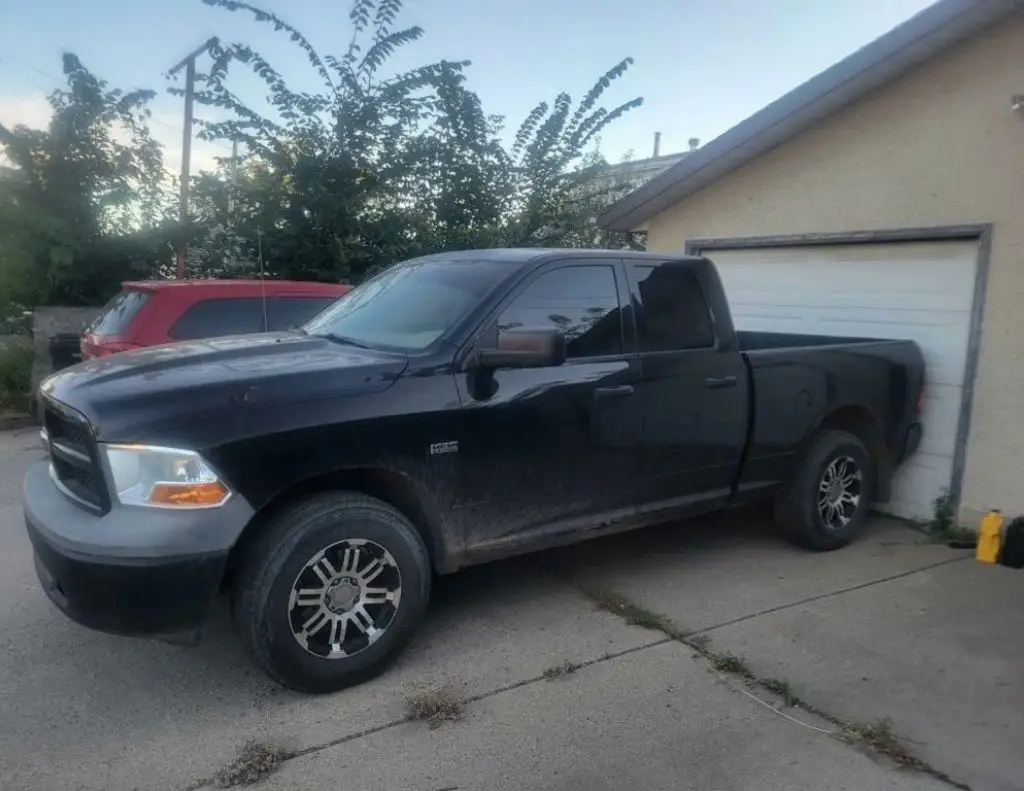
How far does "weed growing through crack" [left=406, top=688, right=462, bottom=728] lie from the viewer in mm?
3402

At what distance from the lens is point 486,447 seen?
397 cm

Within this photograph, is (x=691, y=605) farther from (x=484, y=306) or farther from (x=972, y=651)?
(x=484, y=306)

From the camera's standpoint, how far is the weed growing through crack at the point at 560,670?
12.5 feet

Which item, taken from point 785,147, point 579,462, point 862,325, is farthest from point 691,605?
point 785,147

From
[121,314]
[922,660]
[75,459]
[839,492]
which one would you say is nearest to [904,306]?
[839,492]

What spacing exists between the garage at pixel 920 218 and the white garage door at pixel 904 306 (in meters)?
0.01

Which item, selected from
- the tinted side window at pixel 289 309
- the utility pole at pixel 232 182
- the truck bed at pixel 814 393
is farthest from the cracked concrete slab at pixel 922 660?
the utility pole at pixel 232 182

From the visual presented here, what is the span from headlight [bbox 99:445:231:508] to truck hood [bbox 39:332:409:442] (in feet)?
0.24

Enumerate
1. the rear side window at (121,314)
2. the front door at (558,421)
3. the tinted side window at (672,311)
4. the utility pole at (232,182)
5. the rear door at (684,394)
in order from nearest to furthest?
the front door at (558,421) < the rear door at (684,394) < the tinted side window at (672,311) < the rear side window at (121,314) < the utility pole at (232,182)

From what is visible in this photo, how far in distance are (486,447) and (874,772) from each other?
6.96 feet

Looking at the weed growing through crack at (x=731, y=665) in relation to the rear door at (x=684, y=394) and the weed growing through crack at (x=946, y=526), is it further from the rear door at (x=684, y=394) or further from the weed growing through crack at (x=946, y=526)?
the weed growing through crack at (x=946, y=526)

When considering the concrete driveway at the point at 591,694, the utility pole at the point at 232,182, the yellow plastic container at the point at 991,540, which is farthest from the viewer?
the utility pole at the point at 232,182

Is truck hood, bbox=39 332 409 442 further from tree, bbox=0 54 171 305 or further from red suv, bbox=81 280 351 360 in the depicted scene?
tree, bbox=0 54 171 305

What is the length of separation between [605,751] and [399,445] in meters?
1.56
